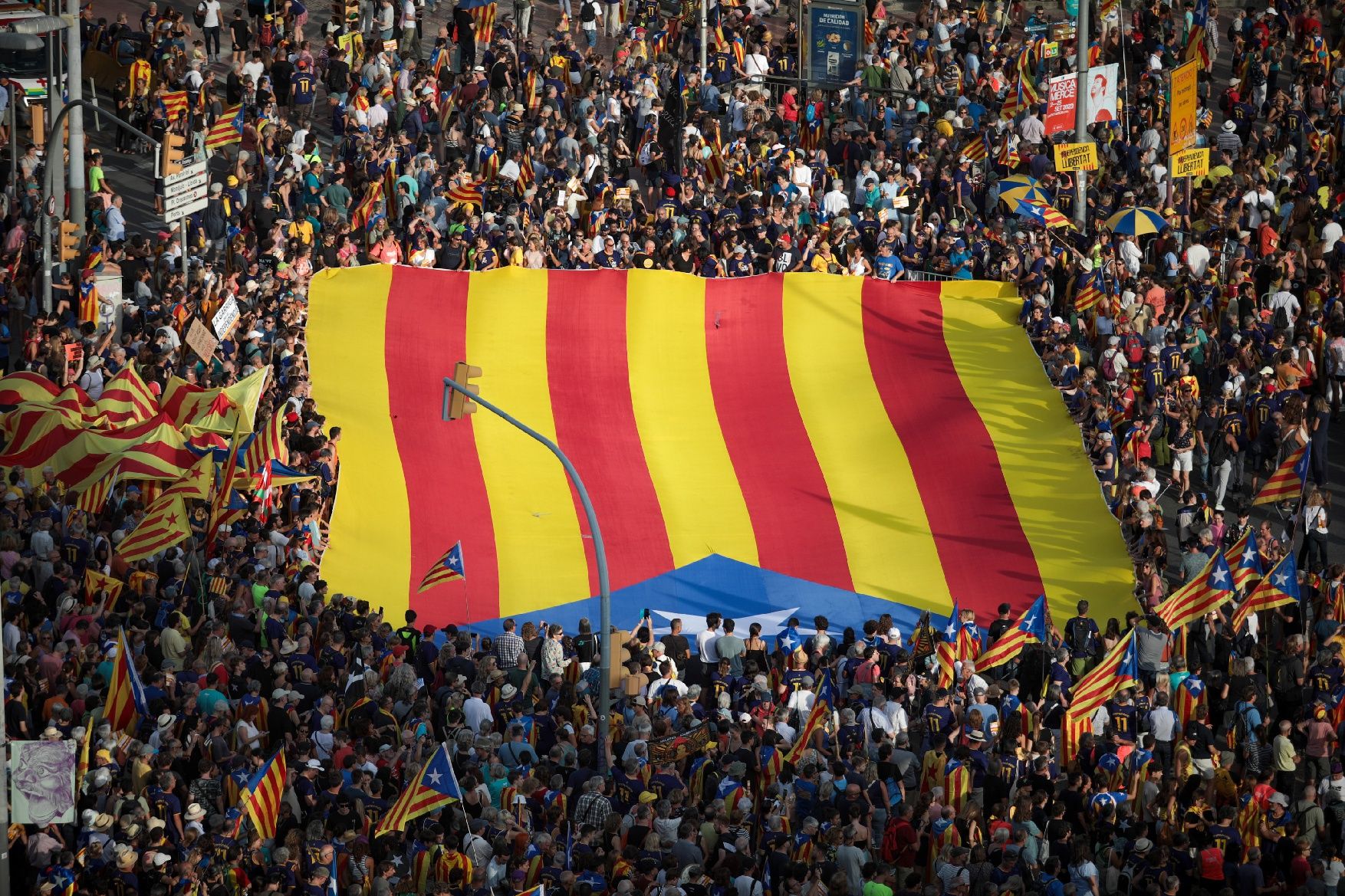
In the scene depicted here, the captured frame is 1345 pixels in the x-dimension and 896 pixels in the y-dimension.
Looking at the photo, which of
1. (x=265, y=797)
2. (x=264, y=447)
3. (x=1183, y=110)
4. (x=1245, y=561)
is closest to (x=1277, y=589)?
(x=1245, y=561)

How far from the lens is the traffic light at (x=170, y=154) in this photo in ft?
96.8

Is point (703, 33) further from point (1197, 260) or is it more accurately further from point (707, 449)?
point (707, 449)

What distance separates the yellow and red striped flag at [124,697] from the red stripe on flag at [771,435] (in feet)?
29.6

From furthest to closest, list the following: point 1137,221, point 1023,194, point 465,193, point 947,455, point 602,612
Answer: point 465,193 → point 1023,194 → point 1137,221 → point 947,455 → point 602,612

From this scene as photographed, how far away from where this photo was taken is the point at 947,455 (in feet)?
93.2

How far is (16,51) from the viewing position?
35.6 m

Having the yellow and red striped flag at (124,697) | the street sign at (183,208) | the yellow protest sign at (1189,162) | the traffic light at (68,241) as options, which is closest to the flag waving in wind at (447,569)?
the yellow and red striped flag at (124,697)

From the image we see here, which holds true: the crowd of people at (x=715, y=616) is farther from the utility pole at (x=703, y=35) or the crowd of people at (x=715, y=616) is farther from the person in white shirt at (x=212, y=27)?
the utility pole at (x=703, y=35)

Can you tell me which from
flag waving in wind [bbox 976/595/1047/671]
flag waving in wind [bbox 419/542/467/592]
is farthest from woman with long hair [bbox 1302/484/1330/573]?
flag waving in wind [bbox 419/542/467/592]

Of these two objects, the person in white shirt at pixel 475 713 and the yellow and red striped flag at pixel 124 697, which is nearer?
the yellow and red striped flag at pixel 124 697

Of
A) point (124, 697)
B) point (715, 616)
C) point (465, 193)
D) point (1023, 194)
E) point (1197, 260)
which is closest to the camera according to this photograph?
point (124, 697)

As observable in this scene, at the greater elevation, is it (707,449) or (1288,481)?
(1288,481)

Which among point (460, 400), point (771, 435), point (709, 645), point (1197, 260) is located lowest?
point (709, 645)

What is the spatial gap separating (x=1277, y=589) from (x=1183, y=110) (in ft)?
37.4
